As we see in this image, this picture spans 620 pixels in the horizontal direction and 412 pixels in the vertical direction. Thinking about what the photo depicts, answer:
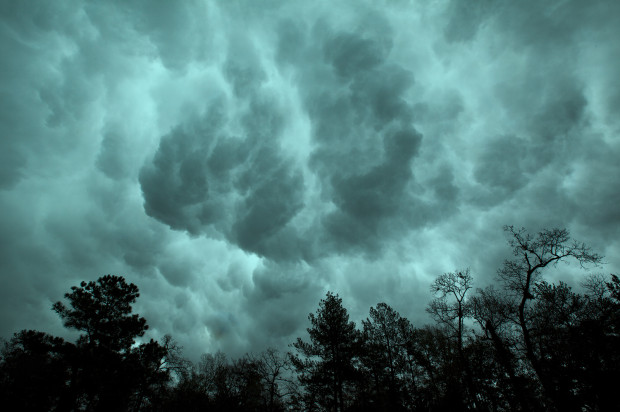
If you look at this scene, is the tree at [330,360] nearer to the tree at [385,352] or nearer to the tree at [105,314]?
the tree at [385,352]

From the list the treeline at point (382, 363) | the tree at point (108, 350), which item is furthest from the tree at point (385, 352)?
the tree at point (108, 350)

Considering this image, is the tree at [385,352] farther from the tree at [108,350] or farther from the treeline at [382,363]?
the tree at [108,350]

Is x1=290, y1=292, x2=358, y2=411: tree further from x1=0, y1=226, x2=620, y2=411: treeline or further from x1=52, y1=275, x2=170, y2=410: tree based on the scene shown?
x1=52, y1=275, x2=170, y2=410: tree

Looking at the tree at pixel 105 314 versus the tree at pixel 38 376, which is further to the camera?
the tree at pixel 105 314

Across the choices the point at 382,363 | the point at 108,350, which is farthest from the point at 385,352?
the point at 108,350

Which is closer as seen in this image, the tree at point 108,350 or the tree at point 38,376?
the tree at point 38,376

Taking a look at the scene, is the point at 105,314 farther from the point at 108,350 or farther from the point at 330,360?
the point at 330,360

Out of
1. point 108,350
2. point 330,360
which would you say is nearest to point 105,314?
point 108,350

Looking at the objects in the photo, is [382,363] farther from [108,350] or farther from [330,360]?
[108,350]

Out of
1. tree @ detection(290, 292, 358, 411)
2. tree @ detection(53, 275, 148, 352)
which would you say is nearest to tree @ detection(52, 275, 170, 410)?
tree @ detection(53, 275, 148, 352)

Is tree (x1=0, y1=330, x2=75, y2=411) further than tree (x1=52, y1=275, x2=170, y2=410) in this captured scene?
No

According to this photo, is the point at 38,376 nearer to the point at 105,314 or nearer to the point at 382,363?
the point at 105,314

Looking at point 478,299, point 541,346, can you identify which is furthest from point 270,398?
point 541,346

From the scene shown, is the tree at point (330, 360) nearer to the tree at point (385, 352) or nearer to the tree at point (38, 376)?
the tree at point (385, 352)
